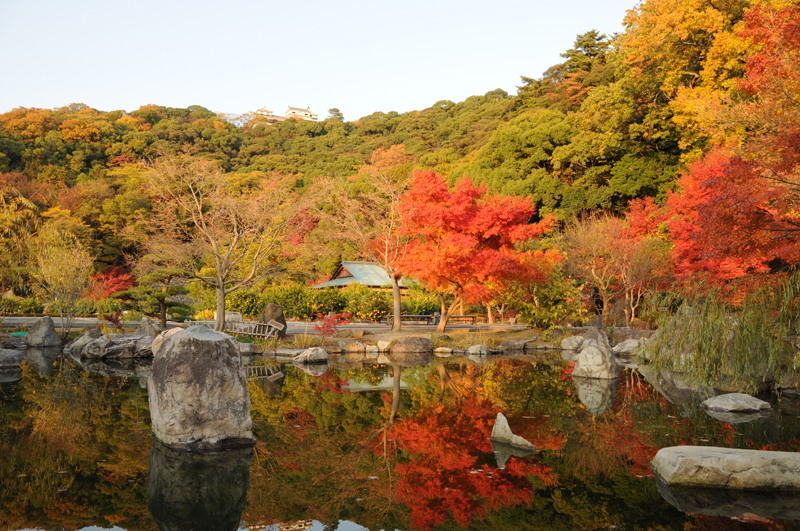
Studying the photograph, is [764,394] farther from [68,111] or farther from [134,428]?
[68,111]

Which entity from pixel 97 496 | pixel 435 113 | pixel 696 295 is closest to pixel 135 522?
pixel 97 496

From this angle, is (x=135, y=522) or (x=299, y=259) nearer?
(x=135, y=522)

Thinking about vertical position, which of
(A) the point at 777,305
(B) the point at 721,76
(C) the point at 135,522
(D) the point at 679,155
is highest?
(B) the point at 721,76

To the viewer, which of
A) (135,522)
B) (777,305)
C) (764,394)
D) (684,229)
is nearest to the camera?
(135,522)

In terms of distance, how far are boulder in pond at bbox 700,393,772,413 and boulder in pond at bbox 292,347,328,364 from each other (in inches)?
354

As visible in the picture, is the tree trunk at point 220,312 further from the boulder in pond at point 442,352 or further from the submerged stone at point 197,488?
the submerged stone at point 197,488

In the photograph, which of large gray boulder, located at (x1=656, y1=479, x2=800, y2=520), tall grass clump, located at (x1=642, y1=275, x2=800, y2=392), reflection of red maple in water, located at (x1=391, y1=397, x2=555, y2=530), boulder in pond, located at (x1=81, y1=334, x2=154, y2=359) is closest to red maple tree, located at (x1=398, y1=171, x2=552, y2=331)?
boulder in pond, located at (x1=81, y1=334, x2=154, y2=359)

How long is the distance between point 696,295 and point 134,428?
773cm

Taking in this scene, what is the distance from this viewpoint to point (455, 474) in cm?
523

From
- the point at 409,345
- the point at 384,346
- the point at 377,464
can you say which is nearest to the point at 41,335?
the point at 384,346

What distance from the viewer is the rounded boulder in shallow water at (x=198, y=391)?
5.63 m

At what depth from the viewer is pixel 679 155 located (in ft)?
82.9

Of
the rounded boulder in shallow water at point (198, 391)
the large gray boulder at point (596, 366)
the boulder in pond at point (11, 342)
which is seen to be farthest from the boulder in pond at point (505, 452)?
the boulder in pond at point (11, 342)

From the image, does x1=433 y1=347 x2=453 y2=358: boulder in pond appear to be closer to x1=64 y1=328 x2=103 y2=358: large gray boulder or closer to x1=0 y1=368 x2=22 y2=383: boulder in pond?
x1=64 y1=328 x2=103 y2=358: large gray boulder
